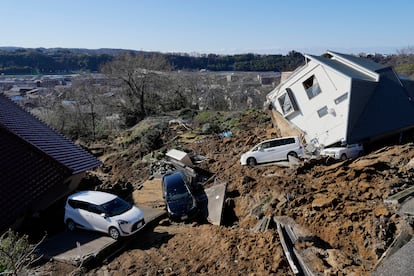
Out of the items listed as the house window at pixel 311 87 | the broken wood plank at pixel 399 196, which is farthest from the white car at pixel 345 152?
the broken wood plank at pixel 399 196

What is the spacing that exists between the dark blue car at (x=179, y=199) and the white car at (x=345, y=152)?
7.48 metres

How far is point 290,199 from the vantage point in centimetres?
1296

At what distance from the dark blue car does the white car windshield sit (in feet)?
6.84

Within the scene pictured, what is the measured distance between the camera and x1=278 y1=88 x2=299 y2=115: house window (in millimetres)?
23827

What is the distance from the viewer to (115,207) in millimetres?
13391

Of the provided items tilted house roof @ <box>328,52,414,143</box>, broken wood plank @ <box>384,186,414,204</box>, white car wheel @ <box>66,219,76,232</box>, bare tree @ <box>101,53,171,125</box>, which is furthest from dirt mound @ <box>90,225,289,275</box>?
bare tree @ <box>101,53,171,125</box>

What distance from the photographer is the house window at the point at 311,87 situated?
22.6 meters

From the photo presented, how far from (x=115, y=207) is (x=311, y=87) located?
600 inches

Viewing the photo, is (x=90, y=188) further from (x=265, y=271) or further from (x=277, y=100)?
(x=277, y=100)

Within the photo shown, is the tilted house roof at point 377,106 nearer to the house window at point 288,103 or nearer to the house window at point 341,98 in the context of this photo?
the house window at point 341,98

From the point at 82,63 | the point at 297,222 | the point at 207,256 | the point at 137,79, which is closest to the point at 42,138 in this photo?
the point at 207,256

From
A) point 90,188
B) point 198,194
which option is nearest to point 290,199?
point 198,194

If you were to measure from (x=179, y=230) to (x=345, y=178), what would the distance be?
662 cm

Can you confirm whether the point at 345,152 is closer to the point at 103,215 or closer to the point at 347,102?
the point at 347,102
